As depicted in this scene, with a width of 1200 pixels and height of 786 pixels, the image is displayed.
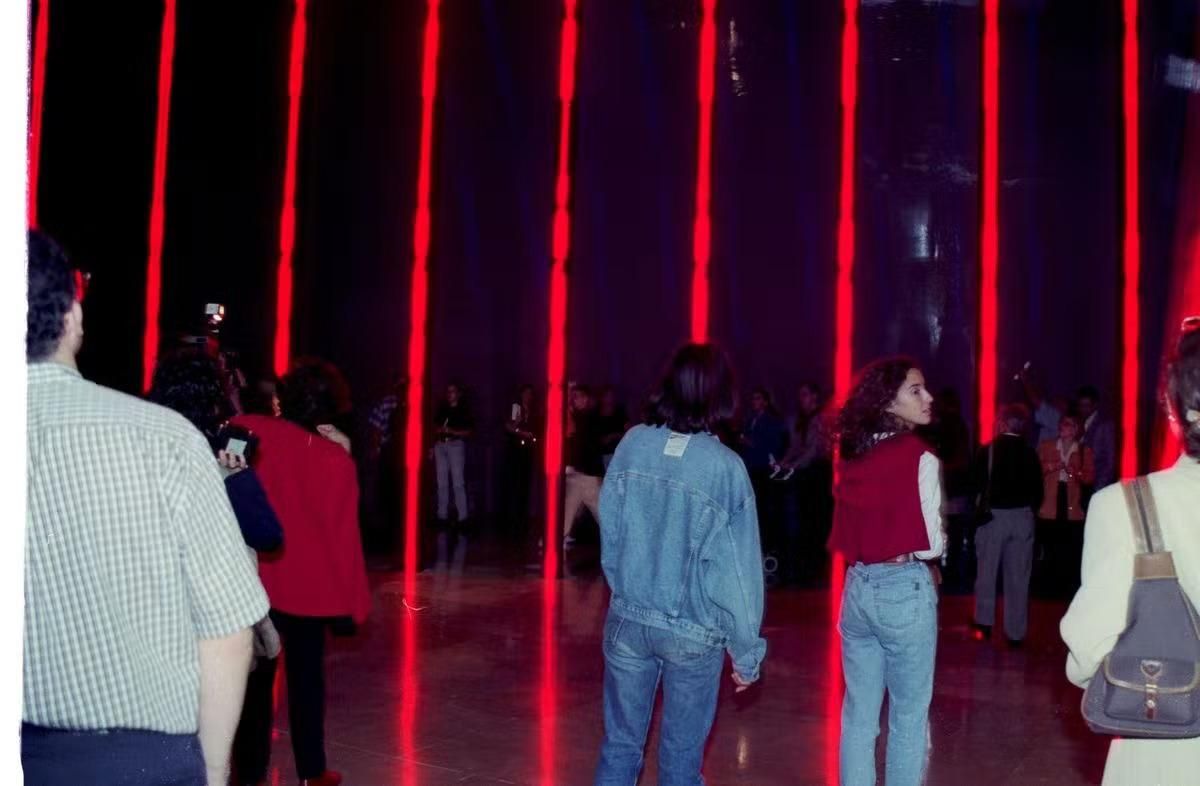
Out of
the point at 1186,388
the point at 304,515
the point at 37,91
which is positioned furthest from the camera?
the point at 37,91

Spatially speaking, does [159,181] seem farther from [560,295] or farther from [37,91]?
[560,295]

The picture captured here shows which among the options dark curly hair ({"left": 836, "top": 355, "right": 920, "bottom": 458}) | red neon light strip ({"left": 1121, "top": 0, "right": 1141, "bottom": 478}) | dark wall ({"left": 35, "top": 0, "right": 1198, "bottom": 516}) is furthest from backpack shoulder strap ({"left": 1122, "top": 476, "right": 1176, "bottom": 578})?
dark wall ({"left": 35, "top": 0, "right": 1198, "bottom": 516})

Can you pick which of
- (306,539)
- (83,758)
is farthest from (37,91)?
(83,758)

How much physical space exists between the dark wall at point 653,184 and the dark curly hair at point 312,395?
6403mm

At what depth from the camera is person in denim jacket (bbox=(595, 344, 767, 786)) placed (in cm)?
336

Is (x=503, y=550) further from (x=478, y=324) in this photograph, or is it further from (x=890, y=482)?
(x=890, y=482)

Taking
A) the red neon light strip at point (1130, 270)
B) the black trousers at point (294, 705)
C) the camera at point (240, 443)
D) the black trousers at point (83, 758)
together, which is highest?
the red neon light strip at point (1130, 270)

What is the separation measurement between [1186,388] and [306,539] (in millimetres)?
3108

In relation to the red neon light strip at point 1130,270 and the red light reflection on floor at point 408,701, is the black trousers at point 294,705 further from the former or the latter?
the red neon light strip at point 1130,270

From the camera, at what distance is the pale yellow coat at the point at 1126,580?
6.93 feet

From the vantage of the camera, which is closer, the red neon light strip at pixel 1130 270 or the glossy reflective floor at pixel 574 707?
the glossy reflective floor at pixel 574 707

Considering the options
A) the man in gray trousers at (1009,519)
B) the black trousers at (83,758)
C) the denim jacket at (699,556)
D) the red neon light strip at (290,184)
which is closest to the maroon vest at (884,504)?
the denim jacket at (699,556)

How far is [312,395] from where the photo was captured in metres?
4.28

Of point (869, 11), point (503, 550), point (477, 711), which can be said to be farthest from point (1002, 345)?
point (477, 711)
